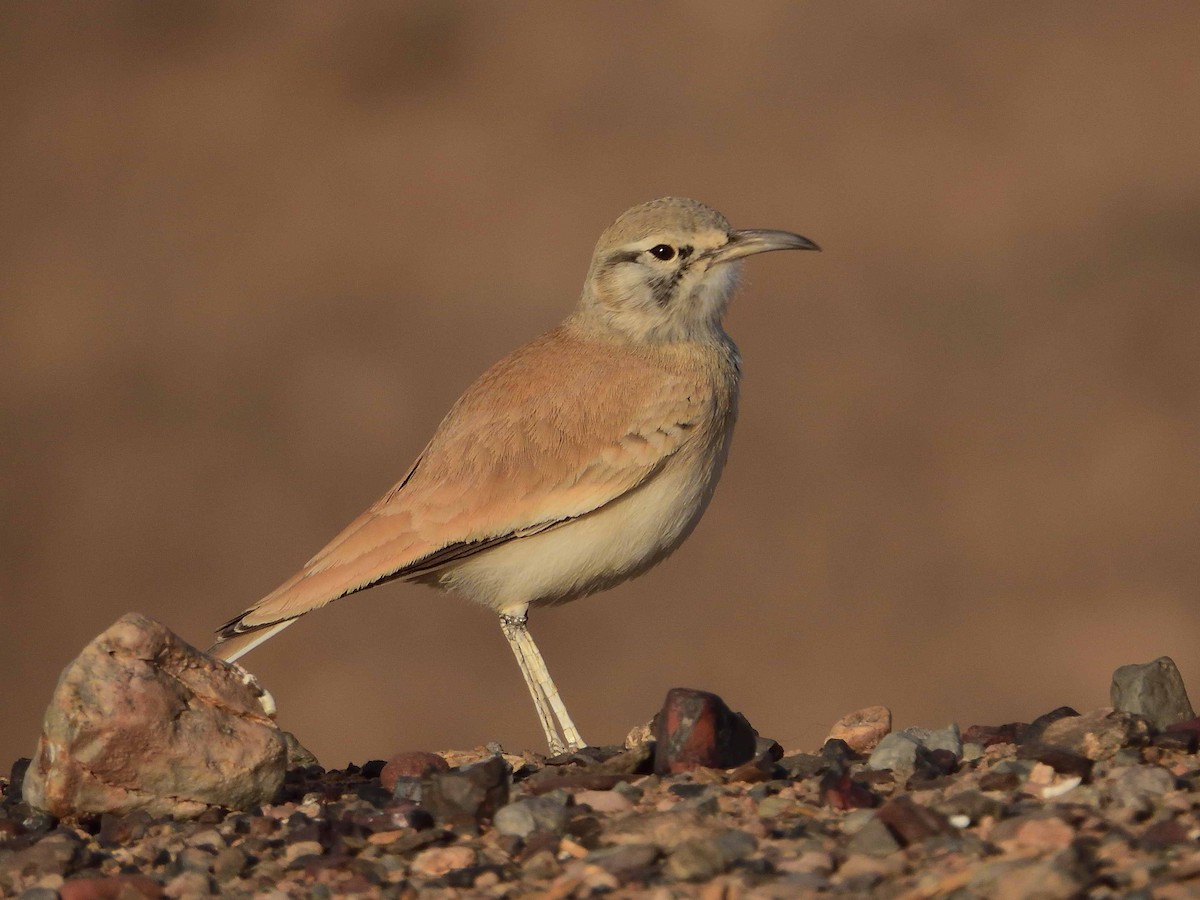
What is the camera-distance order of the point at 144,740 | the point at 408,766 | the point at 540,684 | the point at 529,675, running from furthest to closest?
the point at 529,675 → the point at 540,684 → the point at 408,766 → the point at 144,740

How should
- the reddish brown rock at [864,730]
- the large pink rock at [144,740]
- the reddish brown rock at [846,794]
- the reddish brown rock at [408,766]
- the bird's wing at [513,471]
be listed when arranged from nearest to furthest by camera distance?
the reddish brown rock at [846,794]
the large pink rock at [144,740]
the reddish brown rock at [408,766]
the reddish brown rock at [864,730]
the bird's wing at [513,471]

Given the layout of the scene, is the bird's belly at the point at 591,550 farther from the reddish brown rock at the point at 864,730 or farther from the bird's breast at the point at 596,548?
the reddish brown rock at the point at 864,730

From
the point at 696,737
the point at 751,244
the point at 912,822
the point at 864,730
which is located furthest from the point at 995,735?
the point at 751,244

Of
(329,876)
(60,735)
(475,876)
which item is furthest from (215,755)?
(475,876)

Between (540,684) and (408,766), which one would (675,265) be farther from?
(408,766)

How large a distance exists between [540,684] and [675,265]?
91.2 inches

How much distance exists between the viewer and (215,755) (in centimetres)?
586

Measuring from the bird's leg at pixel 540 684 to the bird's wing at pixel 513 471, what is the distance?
21.7 inches

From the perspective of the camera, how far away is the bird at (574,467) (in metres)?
7.71

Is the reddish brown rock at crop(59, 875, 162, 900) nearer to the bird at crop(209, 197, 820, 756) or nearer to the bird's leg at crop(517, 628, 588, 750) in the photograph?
the bird at crop(209, 197, 820, 756)

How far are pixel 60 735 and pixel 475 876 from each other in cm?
177

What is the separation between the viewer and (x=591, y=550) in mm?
7734

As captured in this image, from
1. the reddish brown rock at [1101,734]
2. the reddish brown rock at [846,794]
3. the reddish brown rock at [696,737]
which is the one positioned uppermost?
the reddish brown rock at [696,737]

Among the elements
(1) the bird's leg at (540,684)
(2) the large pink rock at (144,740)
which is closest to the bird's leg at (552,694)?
(1) the bird's leg at (540,684)
